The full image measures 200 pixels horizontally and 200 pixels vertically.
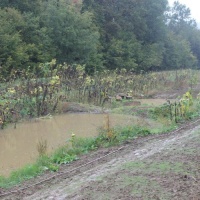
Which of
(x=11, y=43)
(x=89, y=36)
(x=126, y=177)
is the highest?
(x=89, y=36)

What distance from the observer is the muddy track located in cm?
441

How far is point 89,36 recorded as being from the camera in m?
25.4

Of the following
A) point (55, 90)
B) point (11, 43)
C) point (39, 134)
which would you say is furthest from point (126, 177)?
point (11, 43)

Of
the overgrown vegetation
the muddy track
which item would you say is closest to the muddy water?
the overgrown vegetation

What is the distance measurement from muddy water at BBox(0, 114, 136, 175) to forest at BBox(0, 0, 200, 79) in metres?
3.67

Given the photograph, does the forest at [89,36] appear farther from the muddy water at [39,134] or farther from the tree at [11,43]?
the muddy water at [39,134]

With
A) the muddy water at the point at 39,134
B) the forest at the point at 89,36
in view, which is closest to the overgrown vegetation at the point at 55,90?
the muddy water at the point at 39,134

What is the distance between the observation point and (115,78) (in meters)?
17.1

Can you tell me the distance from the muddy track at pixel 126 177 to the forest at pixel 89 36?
869 centimetres

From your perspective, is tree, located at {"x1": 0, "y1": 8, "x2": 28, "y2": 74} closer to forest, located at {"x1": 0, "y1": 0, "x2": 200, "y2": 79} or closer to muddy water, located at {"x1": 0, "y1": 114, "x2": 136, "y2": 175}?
forest, located at {"x1": 0, "y1": 0, "x2": 200, "y2": 79}

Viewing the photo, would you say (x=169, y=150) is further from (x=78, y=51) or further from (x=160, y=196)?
(x=78, y=51)

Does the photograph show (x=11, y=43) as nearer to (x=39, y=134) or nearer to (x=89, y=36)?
(x=89, y=36)

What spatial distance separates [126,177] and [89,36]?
69.4 ft

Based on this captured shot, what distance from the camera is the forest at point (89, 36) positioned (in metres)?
21.1
